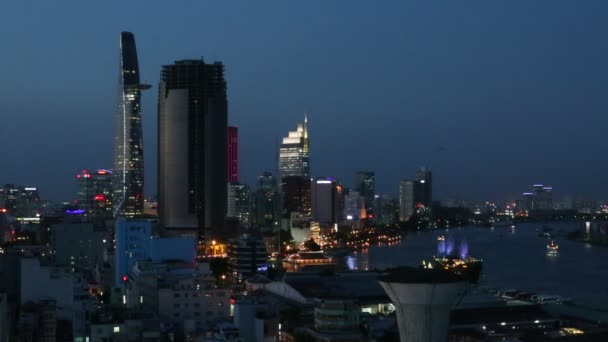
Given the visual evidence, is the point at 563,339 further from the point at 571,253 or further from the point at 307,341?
the point at 571,253

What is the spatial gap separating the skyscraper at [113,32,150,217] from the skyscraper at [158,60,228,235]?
7574 millimetres

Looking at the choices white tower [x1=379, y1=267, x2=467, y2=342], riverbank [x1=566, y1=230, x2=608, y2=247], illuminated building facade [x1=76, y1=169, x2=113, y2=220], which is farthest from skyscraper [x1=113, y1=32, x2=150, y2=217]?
white tower [x1=379, y1=267, x2=467, y2=342]

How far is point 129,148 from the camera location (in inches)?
1275

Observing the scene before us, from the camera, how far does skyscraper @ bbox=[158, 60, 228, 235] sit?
22.7 m

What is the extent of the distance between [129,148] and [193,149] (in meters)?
9.95

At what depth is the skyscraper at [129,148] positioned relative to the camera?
102 ft

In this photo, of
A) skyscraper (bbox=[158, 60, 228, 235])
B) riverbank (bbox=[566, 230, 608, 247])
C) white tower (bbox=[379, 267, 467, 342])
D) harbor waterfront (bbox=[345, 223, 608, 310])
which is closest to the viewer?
white tower (bbox=[379, 267, 467, 342])

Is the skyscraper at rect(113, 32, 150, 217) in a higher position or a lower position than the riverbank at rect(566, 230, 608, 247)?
higher

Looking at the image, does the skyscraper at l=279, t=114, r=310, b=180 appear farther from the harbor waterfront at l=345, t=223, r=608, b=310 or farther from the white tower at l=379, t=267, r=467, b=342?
the white tower at l=379, t=267, r=467, b=342

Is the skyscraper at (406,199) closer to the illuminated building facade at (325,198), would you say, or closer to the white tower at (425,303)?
the illuminated building facade at (325,198)

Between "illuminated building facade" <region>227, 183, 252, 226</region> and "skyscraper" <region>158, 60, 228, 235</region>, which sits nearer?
"skyscraper" <region>158, 60, 228, 235</region>

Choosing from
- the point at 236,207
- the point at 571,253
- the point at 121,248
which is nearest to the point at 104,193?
the point at 236,207

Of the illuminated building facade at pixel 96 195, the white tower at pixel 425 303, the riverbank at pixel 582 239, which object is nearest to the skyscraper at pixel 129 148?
the illuminated building facade at pixel 96 195

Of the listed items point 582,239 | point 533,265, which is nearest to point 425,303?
point 533,265
